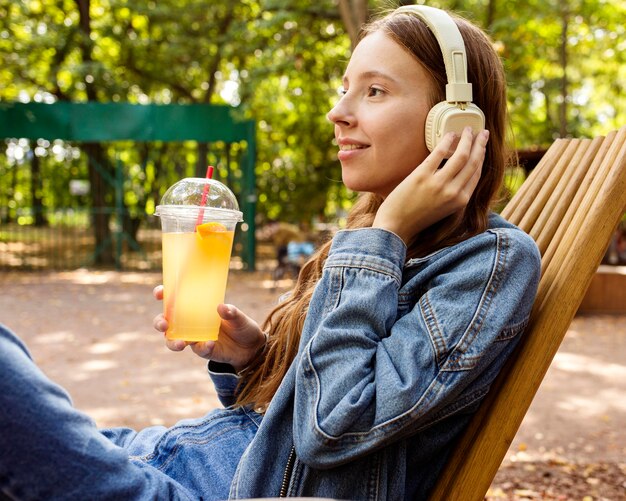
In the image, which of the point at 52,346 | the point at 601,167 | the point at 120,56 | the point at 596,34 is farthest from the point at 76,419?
the point at 120,56

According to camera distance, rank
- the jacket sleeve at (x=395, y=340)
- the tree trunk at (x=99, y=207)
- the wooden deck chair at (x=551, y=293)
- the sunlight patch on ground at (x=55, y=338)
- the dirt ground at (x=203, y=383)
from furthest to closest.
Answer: the tree trunk at (x=99, y=207)
the sunlight patch on ground at (x=55, y=338)
the dirt ground at (x=203, y=383)
the wooden deck chair at (x=551, y=293)
the jacket sleeve at (x=395, y=340)

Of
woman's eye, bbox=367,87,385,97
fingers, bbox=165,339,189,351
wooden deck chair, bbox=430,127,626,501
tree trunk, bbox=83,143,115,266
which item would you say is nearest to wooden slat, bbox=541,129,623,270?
wooden deck chair, bbox=430,127,626,501

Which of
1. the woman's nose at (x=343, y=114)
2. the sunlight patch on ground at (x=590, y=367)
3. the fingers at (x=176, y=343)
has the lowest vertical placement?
the sunlight patch on ground at (x=590, y=367)

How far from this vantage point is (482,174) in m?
1.73

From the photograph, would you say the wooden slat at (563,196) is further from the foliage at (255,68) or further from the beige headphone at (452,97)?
the foliage at (255,68)

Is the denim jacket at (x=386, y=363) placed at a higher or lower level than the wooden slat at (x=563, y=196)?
lower

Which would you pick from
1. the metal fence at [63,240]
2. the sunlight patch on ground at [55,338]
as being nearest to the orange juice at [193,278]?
the sunlight patch on ground at [55,338]

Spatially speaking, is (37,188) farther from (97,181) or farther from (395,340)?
(395,340)

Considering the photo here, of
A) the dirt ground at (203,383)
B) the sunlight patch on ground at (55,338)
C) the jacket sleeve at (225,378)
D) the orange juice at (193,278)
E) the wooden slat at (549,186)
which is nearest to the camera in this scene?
the orange juice at (193,278)

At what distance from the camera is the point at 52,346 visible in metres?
7.48

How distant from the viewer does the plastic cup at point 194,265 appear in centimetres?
161

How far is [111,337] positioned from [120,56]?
404 inches

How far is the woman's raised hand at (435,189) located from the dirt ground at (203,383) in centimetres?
165

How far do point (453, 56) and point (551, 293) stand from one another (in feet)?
1.90
